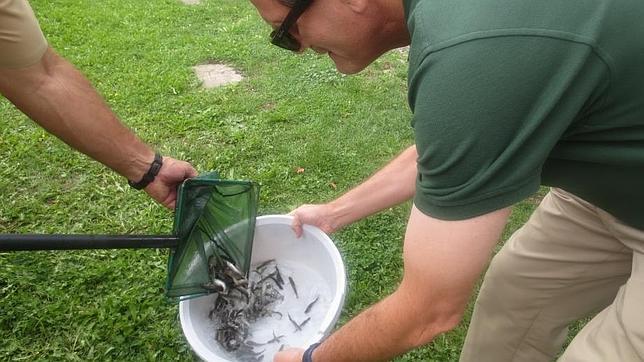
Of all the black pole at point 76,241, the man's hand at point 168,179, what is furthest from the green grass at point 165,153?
the black pole at point 76,241

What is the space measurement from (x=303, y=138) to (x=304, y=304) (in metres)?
1.58

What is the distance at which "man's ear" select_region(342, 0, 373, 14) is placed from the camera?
125cm

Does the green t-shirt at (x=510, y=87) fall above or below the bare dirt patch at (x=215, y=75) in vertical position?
above

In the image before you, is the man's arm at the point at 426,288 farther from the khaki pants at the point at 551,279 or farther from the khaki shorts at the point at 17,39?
the khaki shorts at the point at 17,39

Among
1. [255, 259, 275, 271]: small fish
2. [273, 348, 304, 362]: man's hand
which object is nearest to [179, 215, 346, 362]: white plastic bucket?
[255, 259, 275, 271]: small fish

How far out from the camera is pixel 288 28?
1.39 metres

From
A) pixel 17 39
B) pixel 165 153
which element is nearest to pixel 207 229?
pixel 17 39

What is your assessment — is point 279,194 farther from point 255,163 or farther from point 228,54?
point 228,54

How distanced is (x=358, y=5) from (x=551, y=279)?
108 centimetres

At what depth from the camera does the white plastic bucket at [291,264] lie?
1.87 metres

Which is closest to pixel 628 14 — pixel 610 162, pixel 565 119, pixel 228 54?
pixel 565 119

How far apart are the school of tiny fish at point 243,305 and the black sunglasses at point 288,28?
97cm

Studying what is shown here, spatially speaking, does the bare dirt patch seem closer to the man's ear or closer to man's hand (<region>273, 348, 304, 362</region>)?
man's hand (<region>273, 348, 304, 362</region>)

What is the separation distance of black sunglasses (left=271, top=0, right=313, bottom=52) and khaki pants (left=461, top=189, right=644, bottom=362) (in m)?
0.93
